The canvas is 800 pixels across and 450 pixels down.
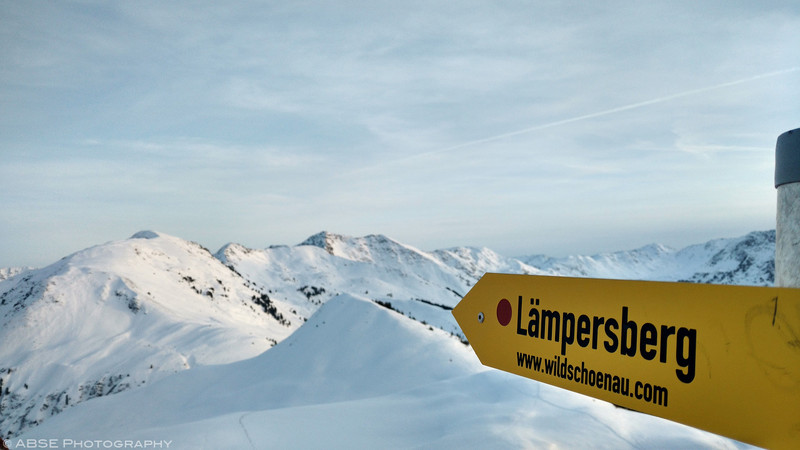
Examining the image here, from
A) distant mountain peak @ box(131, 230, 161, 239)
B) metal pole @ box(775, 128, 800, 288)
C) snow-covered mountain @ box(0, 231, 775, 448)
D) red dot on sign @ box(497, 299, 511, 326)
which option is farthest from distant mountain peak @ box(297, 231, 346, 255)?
metal pole @ box(775, 128, 800, 288)

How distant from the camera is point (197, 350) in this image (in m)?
27.0

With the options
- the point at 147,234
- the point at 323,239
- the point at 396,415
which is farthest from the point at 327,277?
the point at 396,415

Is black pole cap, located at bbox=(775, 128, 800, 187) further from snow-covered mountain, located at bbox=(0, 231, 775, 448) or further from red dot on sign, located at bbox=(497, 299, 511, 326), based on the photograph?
snow-covered mountain, located at bbox=(0, 231, 775, 448)

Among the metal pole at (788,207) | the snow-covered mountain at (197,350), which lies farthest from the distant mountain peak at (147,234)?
the metal pole at (788,207)

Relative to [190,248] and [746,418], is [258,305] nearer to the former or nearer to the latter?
[190,248]

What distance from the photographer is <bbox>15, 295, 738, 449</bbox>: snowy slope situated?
4254 millimetres

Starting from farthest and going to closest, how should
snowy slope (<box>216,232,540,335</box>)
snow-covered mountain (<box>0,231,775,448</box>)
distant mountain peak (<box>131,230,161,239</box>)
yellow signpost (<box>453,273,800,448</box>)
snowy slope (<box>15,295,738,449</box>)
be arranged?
snowy slope (<box>216,232,540,335</box>)
distant mountain peak (<box>131,230,161,239</box>)
snow-covered mountain (<box>0,231,775,448</box>)
snowy slope (<box>15,295,738,449</box>)
yellow signpost (<box>453,273,800,448</box>)

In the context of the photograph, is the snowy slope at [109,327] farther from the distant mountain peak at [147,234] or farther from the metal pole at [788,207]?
the metal pole at [788,207]

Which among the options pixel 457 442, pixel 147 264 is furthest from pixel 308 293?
pixel 457 442

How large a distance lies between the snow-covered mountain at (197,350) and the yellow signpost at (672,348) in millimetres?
2106

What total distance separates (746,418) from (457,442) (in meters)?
3.08

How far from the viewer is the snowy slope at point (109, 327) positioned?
83.3 ft

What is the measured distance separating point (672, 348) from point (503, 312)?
114cm

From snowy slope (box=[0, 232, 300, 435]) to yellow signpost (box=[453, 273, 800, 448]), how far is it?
84.1 feet
